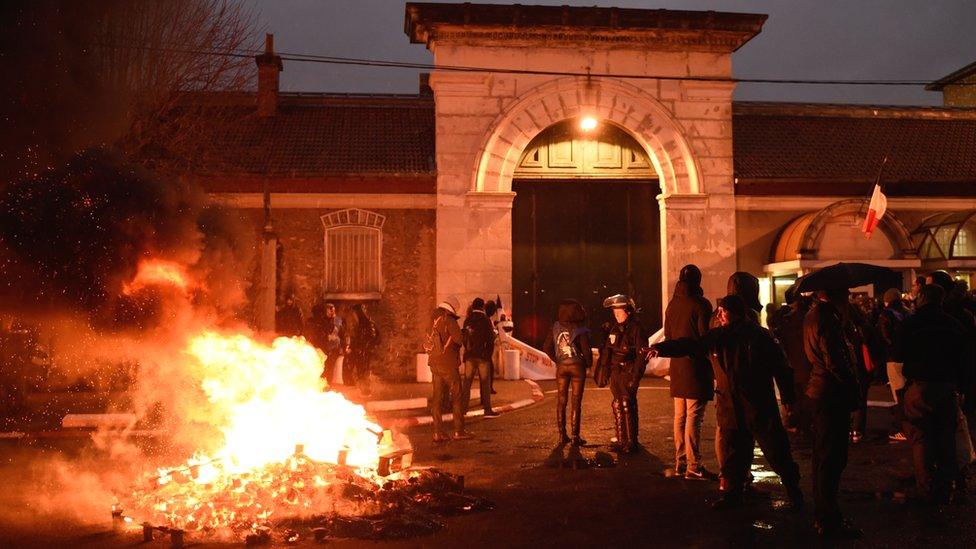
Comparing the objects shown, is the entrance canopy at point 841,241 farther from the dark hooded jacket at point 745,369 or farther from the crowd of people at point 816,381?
the dark hooded jacket at point 745,369

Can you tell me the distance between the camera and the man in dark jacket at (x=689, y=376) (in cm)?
812

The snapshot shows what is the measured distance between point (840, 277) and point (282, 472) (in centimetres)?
635

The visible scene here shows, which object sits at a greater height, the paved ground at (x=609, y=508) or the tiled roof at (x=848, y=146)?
the tiled roof at (x=848, y=146)

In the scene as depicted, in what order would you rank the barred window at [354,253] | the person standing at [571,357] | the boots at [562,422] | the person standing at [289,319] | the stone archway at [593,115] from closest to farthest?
the person standing at [571,357] < the boots at [562,422] < the person standing at [289,319] < the barred window at [354,253] < the stone archway at [593,115]

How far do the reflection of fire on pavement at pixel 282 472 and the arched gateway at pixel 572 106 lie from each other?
33.6 feet

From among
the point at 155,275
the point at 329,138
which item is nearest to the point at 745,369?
the point at 155,275

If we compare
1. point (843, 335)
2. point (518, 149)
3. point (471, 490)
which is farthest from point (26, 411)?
point (843, 335)

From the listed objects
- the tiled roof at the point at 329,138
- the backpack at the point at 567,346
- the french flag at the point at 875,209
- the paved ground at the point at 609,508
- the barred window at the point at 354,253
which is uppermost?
the tiled roof at the point at 329,138

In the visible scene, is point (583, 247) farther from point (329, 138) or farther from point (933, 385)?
point (933, 385)

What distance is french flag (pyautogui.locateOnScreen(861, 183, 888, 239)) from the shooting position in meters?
19.4

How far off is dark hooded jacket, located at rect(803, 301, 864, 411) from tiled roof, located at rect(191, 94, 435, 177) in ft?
44.0

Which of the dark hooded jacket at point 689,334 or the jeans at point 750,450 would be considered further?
the dark hooded jacket at point 689,334

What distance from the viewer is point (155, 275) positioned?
8.50m

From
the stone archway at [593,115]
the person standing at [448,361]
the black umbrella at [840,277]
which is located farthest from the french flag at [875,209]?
the person standing at [448,361]
